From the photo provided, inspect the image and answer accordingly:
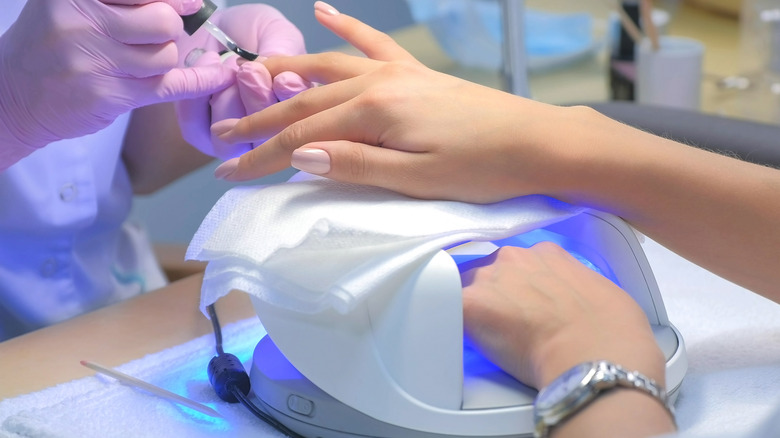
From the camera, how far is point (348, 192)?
643 mm

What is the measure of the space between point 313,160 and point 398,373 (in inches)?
7.5

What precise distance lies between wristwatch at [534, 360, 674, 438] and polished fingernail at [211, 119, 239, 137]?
0.39 meters

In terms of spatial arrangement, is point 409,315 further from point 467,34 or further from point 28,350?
point 467,34

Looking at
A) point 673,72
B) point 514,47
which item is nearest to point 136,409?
point 514,47

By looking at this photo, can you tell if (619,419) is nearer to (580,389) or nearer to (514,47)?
(580,389)

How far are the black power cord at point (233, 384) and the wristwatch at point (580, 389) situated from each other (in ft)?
0.68

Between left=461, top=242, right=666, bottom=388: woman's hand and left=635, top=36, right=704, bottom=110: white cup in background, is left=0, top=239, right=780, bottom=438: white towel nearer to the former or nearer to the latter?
left=461, top=242, right=666, bottom=388: woman's hand

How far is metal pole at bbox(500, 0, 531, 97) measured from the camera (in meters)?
1.60

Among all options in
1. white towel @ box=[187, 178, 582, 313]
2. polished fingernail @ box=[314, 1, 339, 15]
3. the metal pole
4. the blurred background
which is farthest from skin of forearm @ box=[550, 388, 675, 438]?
the metal pole

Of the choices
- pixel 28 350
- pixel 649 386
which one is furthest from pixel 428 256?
pixel 28 350

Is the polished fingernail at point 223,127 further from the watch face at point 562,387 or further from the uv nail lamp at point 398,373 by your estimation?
the watch face at point 562,387

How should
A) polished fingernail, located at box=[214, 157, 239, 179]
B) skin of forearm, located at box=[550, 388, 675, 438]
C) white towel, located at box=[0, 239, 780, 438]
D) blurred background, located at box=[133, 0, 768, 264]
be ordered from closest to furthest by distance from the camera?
skin of forearm, located at box=[550, 388, 675, 438] → white towel, located at box=[0, 239, 780, 438] → polished fingernail, located at box=[214, 157, 239, 179] → blurred background, located at box=[133, 0, 768, 264]

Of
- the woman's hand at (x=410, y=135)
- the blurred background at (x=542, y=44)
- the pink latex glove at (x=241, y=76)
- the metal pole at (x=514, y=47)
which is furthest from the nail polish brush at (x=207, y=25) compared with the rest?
the metal pole at (x=514, y=47)

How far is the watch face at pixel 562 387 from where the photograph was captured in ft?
1.63
